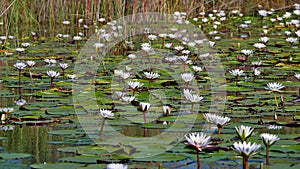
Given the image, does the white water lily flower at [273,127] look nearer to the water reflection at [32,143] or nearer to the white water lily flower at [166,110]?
the white water lily flower at [166,110]

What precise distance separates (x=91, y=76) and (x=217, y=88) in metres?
1.17

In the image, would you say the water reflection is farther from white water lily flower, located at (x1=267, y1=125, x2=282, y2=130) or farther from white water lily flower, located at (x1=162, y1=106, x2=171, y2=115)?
white water lily flower, located at (x1=267, y1=125, x2=282, y2=130)

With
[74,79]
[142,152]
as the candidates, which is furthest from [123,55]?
[142,152]

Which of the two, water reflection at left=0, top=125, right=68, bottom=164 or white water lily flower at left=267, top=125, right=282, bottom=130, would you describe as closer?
water reflection at left=0, top=125, right=68, bottom=164

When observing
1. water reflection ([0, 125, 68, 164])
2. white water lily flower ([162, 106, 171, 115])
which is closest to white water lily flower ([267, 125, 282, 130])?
white water lily flower ([162, 106, 171, 115])

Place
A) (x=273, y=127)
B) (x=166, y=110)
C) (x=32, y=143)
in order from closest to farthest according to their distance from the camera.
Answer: (x=32, y=143), (x=273, y=127), (x=166, y=110)

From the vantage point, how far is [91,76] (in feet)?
16.4

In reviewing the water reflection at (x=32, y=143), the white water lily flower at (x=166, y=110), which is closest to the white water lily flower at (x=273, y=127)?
the white water lily flower at (x=166, y=110)

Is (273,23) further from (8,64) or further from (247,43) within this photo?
(8,64)

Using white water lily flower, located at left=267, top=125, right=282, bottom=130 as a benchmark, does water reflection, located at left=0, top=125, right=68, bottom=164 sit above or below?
below

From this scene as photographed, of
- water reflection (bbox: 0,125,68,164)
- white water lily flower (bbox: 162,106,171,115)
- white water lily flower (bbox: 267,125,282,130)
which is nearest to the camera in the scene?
water reflection (bbox: 0,125,68,164)

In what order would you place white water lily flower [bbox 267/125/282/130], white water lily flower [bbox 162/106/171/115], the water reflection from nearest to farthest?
the water reflection → white water lily flower [bbox 267/125/282/130] → white water lily flower [bbox 162/106/171/115]

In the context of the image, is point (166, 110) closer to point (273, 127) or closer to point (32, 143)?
point (273, 127)

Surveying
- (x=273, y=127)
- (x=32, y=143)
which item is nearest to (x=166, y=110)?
(x=273, y=127)
